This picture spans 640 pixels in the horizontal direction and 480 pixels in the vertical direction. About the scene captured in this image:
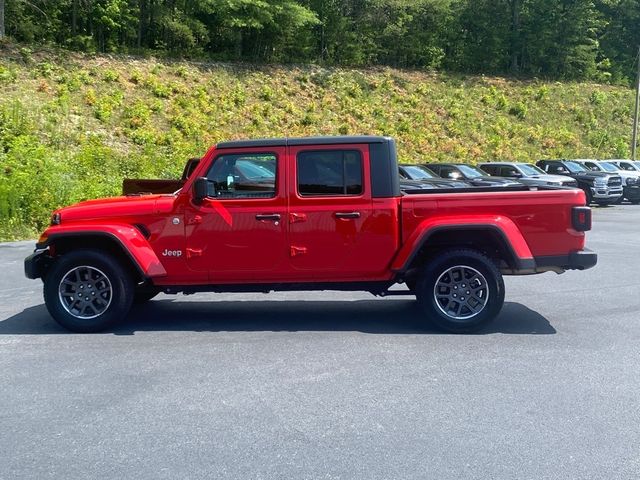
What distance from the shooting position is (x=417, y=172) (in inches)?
794

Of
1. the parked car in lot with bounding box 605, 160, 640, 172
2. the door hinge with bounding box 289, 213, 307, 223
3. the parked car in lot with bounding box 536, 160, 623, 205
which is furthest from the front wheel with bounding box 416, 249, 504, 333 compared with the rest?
the parked car in lot with bounding box 605, 160, 640, 172

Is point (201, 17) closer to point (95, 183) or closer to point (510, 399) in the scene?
point (95, 183)

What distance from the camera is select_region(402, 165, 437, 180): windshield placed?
19705mm

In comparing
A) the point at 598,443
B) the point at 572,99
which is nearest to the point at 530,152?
the point at 572,99

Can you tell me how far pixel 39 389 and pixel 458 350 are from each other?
3.60 m

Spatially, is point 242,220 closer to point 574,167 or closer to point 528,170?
point 528,170

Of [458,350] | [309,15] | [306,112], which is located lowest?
[458,350]

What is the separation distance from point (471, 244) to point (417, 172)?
1341 centimetres

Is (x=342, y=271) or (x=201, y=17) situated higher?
(x=201, y=17)

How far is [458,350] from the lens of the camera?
625 cm

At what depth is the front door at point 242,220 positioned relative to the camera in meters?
6.75

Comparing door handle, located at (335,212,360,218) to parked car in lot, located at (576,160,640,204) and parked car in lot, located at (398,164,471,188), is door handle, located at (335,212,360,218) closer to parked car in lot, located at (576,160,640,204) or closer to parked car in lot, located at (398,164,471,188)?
parked car in lot, located at (398,164,471,188)

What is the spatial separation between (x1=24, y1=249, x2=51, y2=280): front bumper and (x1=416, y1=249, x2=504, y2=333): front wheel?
3866 mm

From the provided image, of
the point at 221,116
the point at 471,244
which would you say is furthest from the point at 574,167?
the point at 471,244
